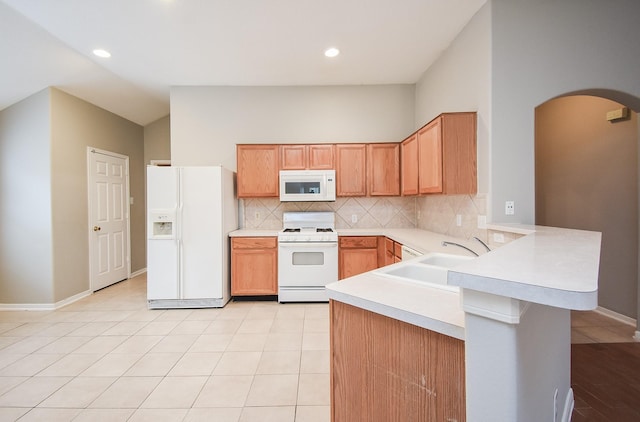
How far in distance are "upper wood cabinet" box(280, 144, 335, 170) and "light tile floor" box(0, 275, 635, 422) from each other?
1.85 meters

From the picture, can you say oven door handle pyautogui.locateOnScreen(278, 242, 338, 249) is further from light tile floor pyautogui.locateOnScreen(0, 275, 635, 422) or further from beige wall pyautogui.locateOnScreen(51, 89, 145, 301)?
beige wall pyautogui.locateOnScreen(51, 89, 145, 301)

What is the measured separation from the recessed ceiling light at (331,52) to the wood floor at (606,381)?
3.61 m

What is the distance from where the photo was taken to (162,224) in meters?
3.28

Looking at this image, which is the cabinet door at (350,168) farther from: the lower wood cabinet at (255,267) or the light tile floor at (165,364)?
the light tile floor at (165,364)

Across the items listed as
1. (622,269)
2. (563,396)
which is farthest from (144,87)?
(622,269)

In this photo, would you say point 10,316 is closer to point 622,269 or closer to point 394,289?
point 394,289

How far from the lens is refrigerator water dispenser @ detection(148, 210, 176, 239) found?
10.5 feet

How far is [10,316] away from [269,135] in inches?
150

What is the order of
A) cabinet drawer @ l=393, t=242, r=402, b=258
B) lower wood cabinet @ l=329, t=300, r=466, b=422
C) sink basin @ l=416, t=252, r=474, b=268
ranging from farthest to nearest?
cabinet drawer @ l=393, t=242, r=402, b=258 < sink basin @ l=416, t=252, r=474, b=268 < lower wood cabinet @ l=329, t=300, r=466, b=422

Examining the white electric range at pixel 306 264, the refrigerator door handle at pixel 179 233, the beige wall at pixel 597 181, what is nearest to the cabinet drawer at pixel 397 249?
→ the white electric range at pixel 306 264

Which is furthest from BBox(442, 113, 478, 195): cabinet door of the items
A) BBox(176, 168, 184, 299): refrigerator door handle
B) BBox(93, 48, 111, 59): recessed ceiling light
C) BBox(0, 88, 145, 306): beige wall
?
BBox(0, 88, 145, 306): beige wall

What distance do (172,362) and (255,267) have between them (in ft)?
4.65

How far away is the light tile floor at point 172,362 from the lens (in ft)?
5.60

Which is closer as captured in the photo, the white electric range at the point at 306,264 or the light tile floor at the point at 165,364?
the light tile floor at the point at 165,364
